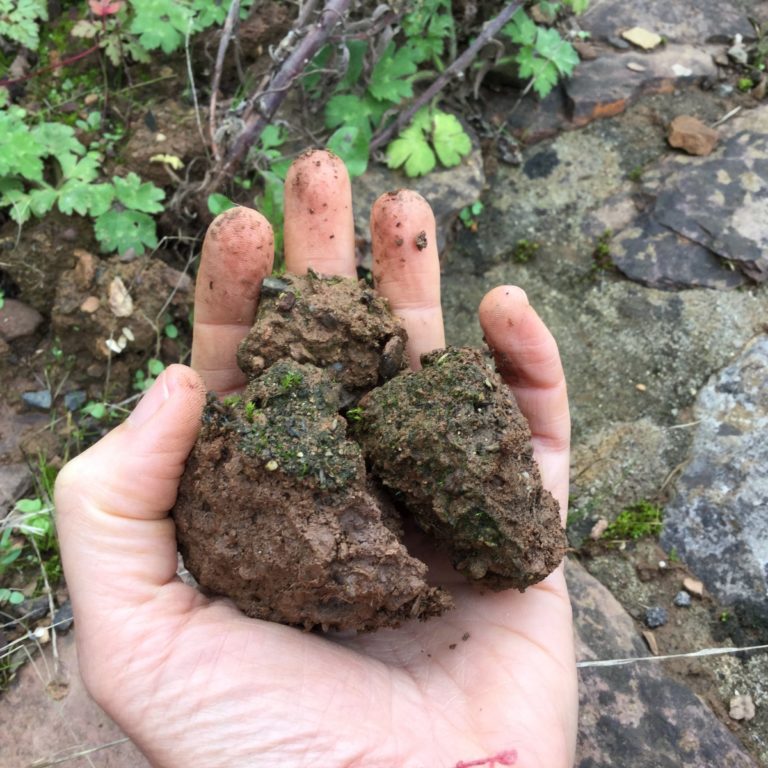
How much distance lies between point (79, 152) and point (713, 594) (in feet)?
11.8

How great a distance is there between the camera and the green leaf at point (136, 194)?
3.36 meters

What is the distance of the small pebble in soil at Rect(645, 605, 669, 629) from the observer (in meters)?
3.03

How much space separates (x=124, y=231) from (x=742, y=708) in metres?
3.42

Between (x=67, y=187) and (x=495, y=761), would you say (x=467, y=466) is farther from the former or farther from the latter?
(x=67, y=187)

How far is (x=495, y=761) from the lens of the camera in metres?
2.12

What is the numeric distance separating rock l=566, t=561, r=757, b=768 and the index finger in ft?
5.91

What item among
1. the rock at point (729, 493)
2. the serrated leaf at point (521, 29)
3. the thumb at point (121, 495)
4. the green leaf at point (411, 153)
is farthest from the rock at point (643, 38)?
the thumb at point (121, 495)

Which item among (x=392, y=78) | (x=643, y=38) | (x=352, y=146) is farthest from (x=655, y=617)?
(x=643, y=38)

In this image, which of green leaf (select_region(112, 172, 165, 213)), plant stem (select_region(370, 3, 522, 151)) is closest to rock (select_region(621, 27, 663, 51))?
plant stem (select_region(370, 3, 522, 151))

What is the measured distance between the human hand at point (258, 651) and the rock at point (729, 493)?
93cm

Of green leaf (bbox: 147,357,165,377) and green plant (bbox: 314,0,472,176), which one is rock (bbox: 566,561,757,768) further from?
green plant (bbox: 314,0,472,176)

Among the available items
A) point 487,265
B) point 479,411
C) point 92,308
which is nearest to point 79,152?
point 92,308

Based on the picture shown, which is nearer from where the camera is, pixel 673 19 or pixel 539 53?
pixel 539 53

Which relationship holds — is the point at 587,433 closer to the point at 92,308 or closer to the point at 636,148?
the point at 636,148
